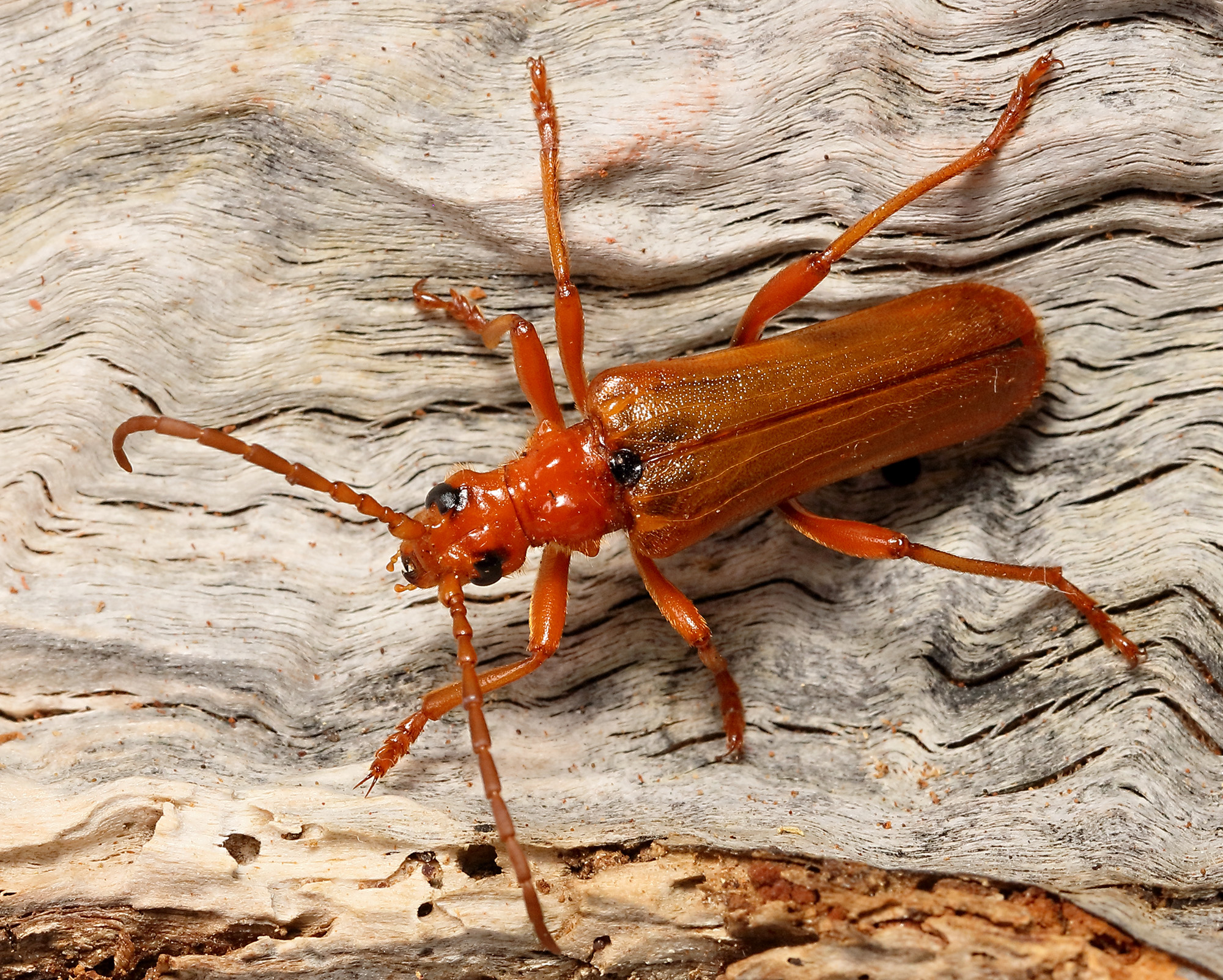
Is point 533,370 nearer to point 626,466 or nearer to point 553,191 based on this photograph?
point 626,466

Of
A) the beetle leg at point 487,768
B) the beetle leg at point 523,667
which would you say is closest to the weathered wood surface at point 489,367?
the beetle leg at point 523,667

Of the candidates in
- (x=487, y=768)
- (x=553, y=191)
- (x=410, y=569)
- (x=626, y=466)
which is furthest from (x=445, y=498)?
(x=553, y=191)

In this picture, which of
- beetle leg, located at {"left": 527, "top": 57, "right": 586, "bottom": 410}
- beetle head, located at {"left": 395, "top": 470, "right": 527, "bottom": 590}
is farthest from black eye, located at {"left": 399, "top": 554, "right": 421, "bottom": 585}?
beetle leg, located at {"left": 527, "top": 57, "right": 586, "bottom": 410}

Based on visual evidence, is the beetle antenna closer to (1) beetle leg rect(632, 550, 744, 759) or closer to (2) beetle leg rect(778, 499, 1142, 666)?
(1) beetle leg rect(632, 550, 744, 759)

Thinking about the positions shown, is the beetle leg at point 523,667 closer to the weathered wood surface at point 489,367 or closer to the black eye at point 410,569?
the weathered wood surface at point 489,367

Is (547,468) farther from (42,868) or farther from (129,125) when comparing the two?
(42,868)

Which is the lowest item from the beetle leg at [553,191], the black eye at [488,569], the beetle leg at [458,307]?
the black eye at [488,569]
